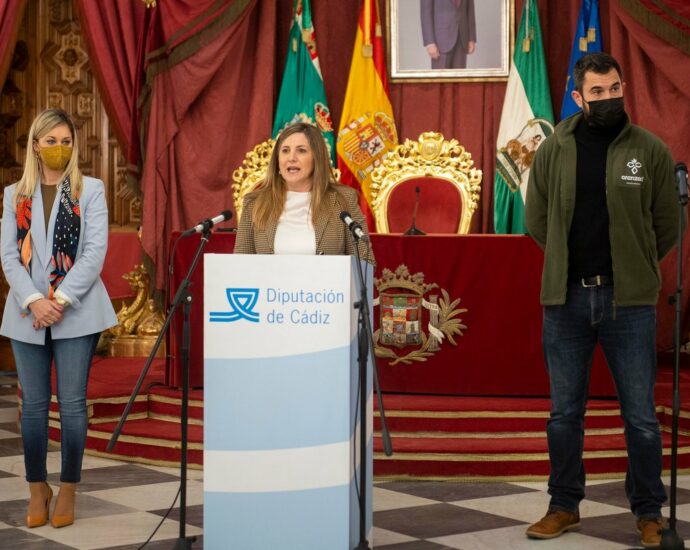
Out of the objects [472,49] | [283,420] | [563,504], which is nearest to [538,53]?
[472,49]

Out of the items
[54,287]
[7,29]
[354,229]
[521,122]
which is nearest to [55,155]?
[54,287]

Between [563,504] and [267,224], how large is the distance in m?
→ 1.42

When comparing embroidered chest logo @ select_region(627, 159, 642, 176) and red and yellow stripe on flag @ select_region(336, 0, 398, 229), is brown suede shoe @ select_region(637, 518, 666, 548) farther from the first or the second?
red and yellow stripe on flag @ select_region(336, 0, 398, 229)

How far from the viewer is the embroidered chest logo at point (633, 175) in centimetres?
378

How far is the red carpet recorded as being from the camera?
16.5ft

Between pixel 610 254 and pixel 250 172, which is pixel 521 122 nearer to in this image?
pixel 250 172

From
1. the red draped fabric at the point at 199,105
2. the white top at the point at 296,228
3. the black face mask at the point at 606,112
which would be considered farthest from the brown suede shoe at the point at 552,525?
the red draped fabric at the point at 199,105

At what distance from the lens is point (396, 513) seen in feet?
14.4

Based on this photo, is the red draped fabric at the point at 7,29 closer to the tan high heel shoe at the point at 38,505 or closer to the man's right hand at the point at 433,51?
the man's right hand at the point at 433,51

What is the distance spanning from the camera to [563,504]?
4.03 meters

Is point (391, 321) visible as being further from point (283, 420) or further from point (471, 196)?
point (283, 420)

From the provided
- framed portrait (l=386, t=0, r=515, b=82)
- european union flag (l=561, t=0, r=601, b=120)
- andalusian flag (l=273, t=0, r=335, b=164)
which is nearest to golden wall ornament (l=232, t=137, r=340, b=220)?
andalusian flag (l=273, t=0, r=335, b=164)

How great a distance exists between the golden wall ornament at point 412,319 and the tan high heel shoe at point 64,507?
2.04 meters

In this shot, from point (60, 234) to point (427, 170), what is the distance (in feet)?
11.5
